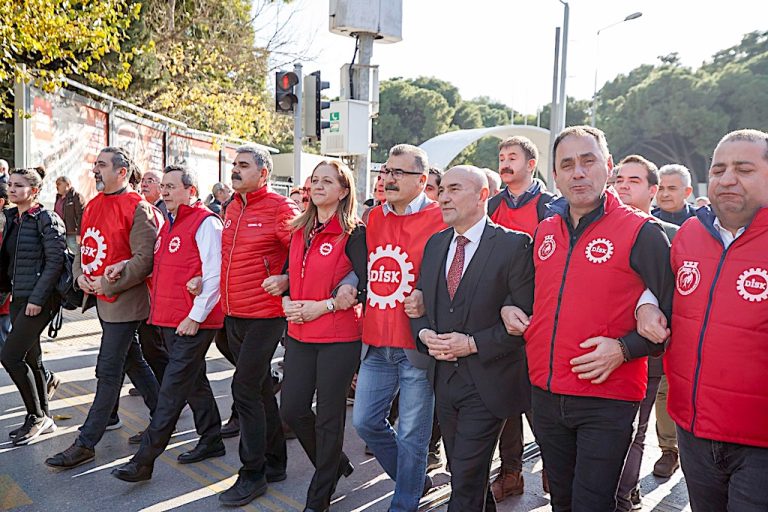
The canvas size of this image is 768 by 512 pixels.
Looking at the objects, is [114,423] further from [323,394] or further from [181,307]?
[323,394]

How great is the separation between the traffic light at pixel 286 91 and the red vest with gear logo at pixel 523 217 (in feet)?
15.1

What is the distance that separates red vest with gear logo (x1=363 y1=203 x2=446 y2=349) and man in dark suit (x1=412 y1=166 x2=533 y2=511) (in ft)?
1.20

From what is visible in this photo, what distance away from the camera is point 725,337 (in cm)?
222

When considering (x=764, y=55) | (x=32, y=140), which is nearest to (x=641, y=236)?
(x=32, y=140)

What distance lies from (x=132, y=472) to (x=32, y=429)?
146 cm

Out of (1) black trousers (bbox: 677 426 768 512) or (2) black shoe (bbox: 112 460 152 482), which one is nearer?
(1) black trousers (bbox: 677 426 768 512)

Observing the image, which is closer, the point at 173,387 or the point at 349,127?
the point at 173,387

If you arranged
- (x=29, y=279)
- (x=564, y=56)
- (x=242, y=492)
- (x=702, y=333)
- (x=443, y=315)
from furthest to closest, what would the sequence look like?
(x=564, y=56), (x=29, y=279), (x=242, y=492), (x=443, y=315), (x=702, y=333)

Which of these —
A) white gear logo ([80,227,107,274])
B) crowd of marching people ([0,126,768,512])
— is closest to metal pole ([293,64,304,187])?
crowd of marching people ([0,126,768,512])

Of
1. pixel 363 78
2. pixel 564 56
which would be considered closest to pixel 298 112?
pixel 363 78

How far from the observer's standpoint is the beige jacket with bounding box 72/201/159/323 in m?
4.53

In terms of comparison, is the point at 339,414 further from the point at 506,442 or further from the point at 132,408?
the point at 132,408

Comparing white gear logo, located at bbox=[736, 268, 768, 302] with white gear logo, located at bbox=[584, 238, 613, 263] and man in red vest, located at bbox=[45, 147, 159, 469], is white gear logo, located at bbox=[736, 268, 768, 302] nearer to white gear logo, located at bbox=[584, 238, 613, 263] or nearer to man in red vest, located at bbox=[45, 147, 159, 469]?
white gear logo, located at bbox=[584, 238, 613, 263]

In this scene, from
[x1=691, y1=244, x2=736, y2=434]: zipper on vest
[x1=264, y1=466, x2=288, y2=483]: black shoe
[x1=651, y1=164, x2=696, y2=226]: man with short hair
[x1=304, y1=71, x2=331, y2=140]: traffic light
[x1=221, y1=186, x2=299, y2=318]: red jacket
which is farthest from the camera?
[x1=304, y1=71, x2=331, y2=140]: traffic light
